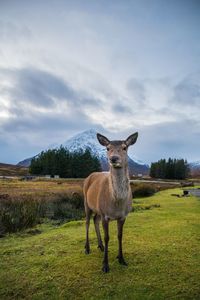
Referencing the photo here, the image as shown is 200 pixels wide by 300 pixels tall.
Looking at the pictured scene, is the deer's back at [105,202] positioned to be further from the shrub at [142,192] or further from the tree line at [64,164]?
the tree line at [64,164]

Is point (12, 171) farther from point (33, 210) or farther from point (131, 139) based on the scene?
point (131, 139)

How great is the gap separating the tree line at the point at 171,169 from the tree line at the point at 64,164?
2004 centimetres

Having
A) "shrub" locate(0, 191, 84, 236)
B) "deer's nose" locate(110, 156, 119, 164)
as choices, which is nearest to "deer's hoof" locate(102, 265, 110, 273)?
"deer's nose" locate(110, 156, 119, 164)

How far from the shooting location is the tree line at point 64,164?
8800cm

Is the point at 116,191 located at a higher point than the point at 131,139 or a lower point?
lower

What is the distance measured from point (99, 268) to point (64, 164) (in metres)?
82.9

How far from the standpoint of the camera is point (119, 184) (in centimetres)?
662

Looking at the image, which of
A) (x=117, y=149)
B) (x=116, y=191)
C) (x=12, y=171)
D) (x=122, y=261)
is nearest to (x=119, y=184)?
(x=116, y=191)

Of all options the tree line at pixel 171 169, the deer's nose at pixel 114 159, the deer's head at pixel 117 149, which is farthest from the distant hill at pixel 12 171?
the deer's nose at pixel 114 159

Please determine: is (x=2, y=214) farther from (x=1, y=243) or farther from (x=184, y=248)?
(x=184, y=248)

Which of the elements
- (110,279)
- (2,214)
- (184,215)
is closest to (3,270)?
(110,279)

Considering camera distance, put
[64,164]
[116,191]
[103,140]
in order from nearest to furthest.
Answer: [116,191]
[103,140]
[64,164]

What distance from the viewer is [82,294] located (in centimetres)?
569

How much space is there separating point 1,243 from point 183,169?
3392 inches
